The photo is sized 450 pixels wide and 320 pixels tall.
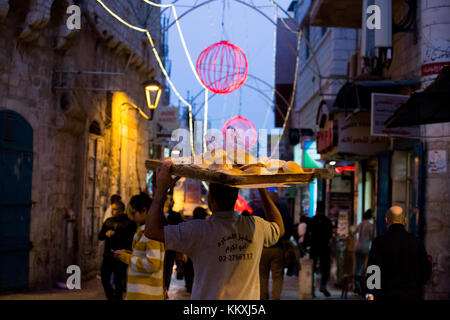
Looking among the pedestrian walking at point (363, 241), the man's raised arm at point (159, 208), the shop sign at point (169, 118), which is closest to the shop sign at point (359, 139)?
the pedestrian walking at point (363, 241)

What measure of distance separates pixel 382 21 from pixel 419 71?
118 centimetres

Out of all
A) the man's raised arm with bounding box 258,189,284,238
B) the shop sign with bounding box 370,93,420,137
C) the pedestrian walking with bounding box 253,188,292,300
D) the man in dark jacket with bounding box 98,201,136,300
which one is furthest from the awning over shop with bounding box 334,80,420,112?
the man's raised arm with bounding box 258,189,284,238

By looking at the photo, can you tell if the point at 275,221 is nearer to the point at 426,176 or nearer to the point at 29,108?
the point at 426,176

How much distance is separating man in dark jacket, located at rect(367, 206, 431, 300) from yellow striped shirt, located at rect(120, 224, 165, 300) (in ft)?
7.76

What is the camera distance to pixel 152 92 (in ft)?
52.0

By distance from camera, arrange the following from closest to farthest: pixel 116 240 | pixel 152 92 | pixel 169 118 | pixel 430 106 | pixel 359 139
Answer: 1. pixel 430 106
2. pixel 116 240
3. pixel 359 139
4. pixel 152 92
5. pixel 169 118

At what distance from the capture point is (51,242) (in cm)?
1333

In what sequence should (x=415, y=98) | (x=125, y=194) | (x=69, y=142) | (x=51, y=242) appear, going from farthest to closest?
(x=125, y=194), (x=69, y=142), (x=51, y=242), (x=415, y=98)

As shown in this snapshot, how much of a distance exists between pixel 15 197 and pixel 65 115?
8.28 feet

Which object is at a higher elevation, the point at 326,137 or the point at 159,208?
the point at 326,137

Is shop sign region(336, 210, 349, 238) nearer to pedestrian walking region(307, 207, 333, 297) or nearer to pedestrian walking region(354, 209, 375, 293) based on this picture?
pedestrian walking region(307, 207, 333, 297)

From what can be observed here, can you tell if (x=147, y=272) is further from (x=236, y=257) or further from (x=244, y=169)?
(x=244, y=169)

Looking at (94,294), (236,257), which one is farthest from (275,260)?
(236,257)
